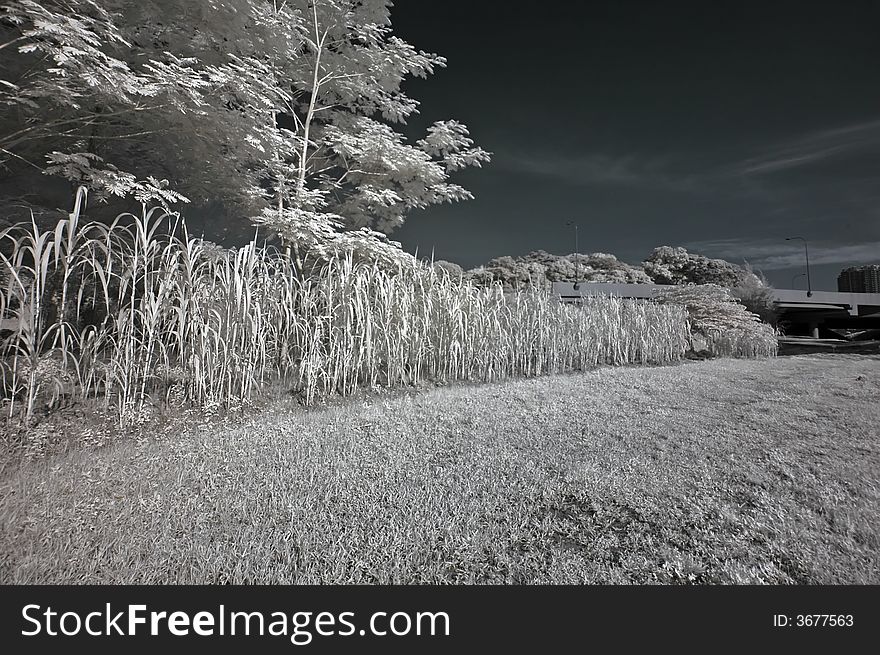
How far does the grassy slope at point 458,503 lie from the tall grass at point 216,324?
55 centimetres

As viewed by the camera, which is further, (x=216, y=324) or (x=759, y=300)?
(x=759, y=300)

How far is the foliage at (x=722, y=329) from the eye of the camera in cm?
825

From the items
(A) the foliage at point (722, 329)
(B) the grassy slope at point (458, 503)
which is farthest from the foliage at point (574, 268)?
(B) the grassy slope at point (458, 503)

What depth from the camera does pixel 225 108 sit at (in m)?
4.20

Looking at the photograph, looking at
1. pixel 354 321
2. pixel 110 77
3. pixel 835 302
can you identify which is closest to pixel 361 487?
pixel 354 321

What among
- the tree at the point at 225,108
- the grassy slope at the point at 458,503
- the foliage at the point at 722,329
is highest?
the tree at the point at 225,108

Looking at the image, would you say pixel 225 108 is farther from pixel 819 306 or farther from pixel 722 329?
pixel 819 306

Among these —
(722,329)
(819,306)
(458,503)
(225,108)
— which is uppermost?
(225,108)

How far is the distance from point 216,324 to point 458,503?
2.17 meters

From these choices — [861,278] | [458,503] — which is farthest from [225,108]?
[861,278]

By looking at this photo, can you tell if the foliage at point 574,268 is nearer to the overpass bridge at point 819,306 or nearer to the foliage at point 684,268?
the foliage at point 684,268

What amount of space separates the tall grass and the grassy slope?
1.80 feet

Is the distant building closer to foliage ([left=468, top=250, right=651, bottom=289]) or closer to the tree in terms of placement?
the tree

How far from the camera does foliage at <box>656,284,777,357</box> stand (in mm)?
8250
